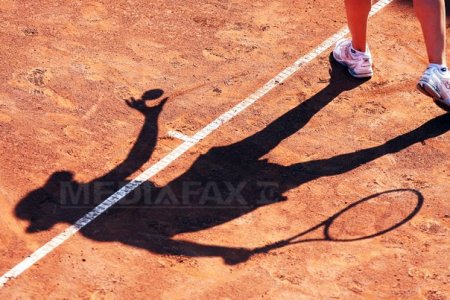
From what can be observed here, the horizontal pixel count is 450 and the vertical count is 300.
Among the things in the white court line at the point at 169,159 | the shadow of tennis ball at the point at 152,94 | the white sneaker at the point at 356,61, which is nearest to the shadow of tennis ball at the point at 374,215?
the white court line at the point at 169,159

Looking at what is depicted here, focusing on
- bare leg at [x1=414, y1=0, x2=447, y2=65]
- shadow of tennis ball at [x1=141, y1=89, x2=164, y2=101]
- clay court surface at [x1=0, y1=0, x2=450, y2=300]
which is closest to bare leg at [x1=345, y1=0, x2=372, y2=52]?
clay court surface at [x1=0, y1=0, x2=450, y2=300]

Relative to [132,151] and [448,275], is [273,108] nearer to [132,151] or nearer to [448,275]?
[132,151]

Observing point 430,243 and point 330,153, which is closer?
point 430,243

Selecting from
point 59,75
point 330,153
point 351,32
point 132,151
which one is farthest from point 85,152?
point 351,32

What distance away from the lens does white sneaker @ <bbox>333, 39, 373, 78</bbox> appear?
9.88m

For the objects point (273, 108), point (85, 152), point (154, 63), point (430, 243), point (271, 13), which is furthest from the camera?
point (271, 13)

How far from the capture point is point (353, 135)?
30.2 feet

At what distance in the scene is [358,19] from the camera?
9.68 m

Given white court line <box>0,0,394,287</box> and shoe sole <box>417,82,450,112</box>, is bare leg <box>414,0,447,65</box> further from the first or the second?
white court line <box>0,0,394,287</box>

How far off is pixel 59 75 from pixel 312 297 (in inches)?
144

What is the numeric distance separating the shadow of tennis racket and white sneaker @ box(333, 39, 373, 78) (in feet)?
5.57

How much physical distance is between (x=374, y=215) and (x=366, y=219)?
0.09 m

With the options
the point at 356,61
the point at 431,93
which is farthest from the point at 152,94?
the point at 431,93

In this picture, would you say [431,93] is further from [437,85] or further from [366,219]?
[366,219]
